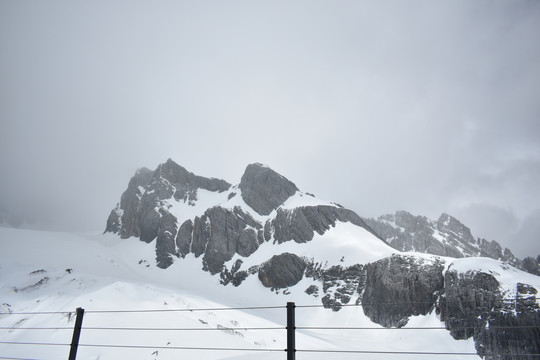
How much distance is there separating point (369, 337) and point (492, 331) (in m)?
19.4

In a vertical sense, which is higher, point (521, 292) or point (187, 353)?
point (521, 292)

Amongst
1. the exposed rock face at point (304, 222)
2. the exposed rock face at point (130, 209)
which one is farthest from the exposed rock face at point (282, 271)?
the exposed rock face at point (130, 209)

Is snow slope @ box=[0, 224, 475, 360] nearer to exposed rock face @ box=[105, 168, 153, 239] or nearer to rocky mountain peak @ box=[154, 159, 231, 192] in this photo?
exposed rock face @ box=[105, 168, 153, 239]

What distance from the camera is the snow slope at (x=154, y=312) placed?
31203mm

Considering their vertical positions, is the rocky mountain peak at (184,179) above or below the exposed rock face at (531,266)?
above

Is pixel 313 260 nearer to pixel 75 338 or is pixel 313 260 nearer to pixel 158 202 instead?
pixel 158 202

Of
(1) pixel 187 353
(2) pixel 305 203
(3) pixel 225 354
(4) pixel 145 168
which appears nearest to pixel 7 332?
(1) pixel 187 353

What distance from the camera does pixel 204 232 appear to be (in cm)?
10750

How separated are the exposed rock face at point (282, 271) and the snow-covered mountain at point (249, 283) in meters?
0.31

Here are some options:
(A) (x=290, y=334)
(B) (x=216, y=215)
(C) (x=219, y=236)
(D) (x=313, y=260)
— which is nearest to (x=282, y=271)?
(D) (x=313, y=260)

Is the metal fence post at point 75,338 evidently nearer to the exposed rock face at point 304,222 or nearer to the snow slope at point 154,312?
the snow slope at point 154,312

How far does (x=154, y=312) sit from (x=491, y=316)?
46552 millimetres

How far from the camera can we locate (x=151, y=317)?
127ft

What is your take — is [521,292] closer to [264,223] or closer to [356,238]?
[356,238]
